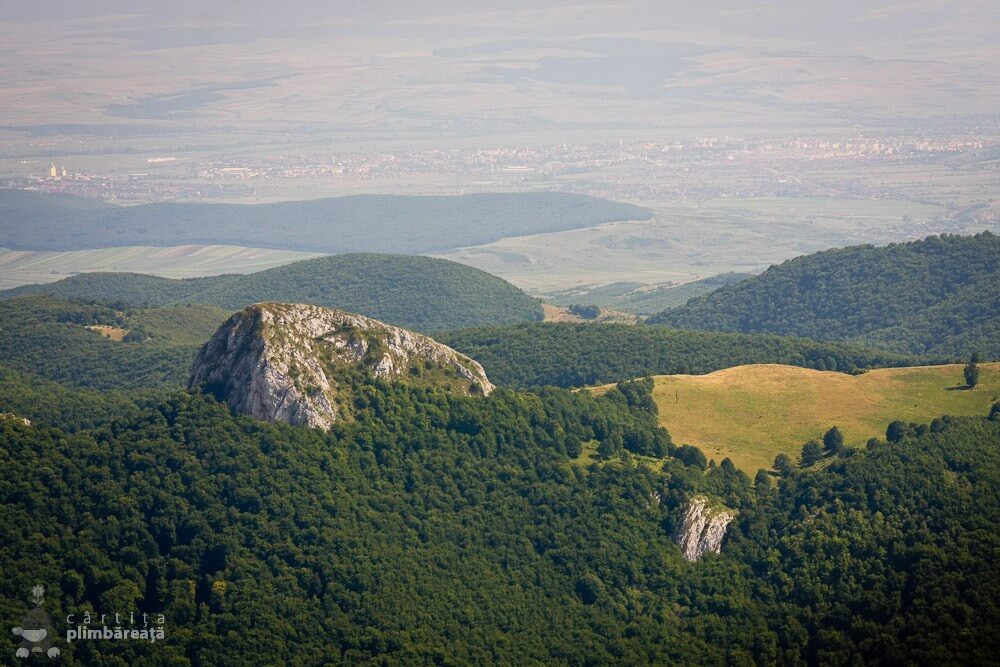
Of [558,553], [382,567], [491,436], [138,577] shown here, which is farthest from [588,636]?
[138,577]

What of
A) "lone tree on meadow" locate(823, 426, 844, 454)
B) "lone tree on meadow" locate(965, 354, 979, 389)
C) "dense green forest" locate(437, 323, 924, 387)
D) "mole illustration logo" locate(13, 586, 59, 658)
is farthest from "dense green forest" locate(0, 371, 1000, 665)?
"dense green forest" locate(437, 323, 924, 387)

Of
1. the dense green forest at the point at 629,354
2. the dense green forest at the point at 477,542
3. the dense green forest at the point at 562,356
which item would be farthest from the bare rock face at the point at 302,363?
the dense green forest at the point at 562,356

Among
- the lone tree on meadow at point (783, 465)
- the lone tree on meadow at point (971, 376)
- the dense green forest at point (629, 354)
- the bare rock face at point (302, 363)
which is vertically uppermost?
the bare rock face at point (302, 363)

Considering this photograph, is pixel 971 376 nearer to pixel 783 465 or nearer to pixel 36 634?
pixel 783 465

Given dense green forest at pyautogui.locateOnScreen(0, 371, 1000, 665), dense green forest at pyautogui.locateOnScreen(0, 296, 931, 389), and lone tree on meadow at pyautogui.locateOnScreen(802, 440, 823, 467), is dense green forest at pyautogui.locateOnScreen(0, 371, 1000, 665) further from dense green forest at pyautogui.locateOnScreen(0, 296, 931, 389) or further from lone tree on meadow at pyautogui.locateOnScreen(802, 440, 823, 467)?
dense green forest at pyautogui.locateOnScreen(0, 296, 931, 389)

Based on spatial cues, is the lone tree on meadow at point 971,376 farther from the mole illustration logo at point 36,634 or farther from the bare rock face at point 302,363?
the mole illustration logo at point 36,634

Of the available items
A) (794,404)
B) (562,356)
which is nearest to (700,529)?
(794,404)

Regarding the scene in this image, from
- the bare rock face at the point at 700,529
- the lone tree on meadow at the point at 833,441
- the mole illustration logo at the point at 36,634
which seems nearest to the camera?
the mole illustration logo at the point at 36,634
